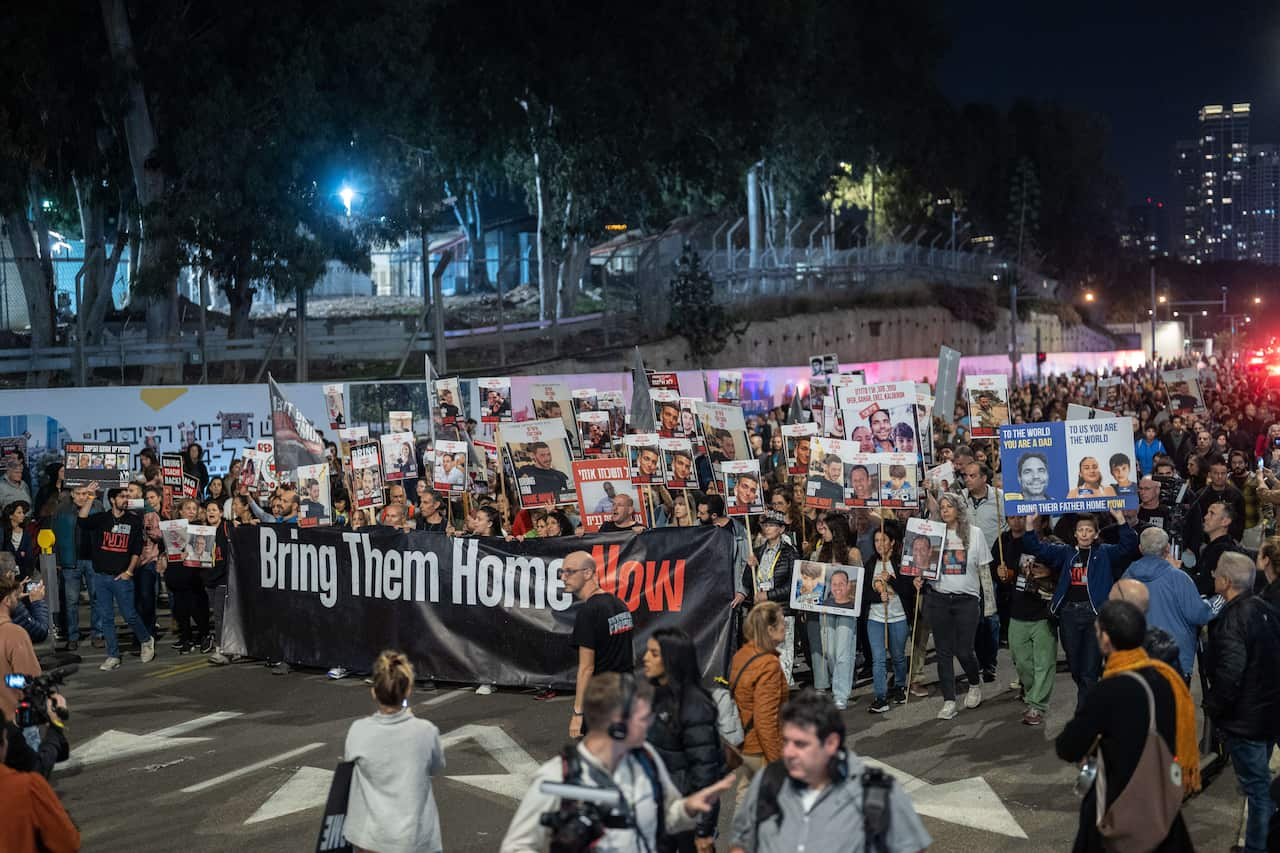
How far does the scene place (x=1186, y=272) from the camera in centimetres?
14862

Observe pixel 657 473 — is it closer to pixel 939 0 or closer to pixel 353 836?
pixel 353 836

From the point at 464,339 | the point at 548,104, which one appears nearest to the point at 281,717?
the point at 464,339

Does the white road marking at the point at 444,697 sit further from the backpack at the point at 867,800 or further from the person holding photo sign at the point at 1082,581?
the backpack at the point at 867,800

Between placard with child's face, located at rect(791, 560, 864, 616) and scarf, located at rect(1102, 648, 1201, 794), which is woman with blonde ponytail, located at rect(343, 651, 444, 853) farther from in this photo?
placard with child's face, located at rect(791, 560, 864, 616)

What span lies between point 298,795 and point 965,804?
4.29m

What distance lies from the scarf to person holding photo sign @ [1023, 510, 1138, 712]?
352 cm

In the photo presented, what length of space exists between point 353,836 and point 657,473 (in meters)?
9.21

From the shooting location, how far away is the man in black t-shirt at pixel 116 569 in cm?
1389

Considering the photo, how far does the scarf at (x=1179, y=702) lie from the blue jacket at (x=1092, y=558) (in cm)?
361

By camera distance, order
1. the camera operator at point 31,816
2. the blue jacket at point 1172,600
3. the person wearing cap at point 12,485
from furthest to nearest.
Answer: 1. the person wearing cap at point 12,485
2. the blue jacket at point 1172,600
3. the camera operator at point 31,816

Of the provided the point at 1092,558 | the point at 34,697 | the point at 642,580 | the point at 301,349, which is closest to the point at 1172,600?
the point at 1092,558

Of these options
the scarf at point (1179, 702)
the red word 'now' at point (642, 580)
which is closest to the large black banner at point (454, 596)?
the red word 'now' at point (642, 580)

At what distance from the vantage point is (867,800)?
15.5 feet

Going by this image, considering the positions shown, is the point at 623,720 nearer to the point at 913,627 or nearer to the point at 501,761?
the point at 501,761
